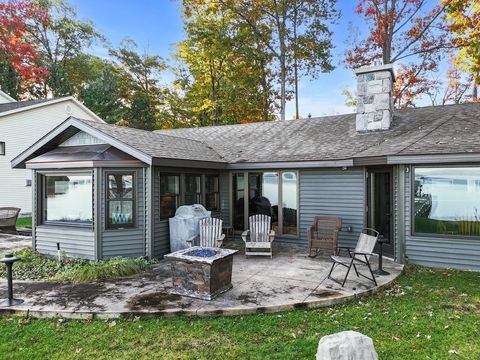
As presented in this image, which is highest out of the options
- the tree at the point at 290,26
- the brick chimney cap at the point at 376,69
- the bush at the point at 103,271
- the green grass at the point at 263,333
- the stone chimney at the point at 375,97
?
the tree at the point at 290,26

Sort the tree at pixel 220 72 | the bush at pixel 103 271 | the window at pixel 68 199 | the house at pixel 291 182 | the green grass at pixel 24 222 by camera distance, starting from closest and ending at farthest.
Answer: the bush at pixel 103 271, the house at pixel 291 182, the window at pixel 68 199, the green grass at pixel 24 222, the tree at pixel 220 72

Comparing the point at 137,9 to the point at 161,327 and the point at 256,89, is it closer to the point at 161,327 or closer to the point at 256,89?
the point at 256,89

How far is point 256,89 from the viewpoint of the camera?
21688mm

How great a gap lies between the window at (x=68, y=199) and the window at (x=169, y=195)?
59.7 inches

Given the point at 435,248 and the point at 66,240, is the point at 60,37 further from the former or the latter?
the point at 435,248

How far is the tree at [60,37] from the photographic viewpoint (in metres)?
26.1

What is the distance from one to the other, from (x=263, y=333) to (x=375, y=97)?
7.37 meters

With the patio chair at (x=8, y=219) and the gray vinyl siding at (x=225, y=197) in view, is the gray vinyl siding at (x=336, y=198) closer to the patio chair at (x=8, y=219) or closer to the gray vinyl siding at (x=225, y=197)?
the gray vinyl siding at (x=225, y=197)

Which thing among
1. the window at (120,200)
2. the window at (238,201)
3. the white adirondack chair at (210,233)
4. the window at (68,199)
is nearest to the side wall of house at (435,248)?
the white adirondack chair at (210,233)

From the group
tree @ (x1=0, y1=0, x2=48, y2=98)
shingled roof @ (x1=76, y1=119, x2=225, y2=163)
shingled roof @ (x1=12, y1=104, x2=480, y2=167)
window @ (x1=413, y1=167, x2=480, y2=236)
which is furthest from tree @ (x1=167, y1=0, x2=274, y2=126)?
window @ (x1=413, y1=167, x2=480, y2=236)

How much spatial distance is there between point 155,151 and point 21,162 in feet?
12.1

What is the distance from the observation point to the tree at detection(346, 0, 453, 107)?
15594 millimetres

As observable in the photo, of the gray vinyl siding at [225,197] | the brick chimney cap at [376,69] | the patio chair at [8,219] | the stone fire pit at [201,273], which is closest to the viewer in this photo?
the stone fire pit at [201,273]

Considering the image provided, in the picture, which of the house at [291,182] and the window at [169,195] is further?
the window at [169,195]
